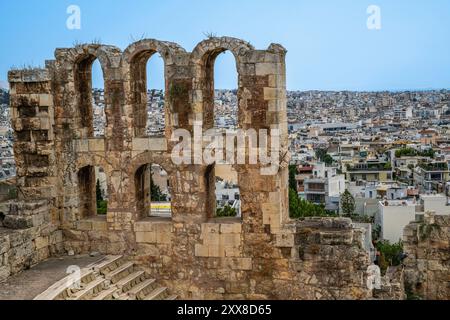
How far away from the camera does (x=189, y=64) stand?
13.7 m

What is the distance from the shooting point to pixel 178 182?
1398 cm

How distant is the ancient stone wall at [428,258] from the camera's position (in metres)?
14.5

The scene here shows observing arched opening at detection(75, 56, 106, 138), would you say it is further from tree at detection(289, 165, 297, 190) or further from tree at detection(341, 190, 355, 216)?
tree at detection(289, 165, 297, 190)

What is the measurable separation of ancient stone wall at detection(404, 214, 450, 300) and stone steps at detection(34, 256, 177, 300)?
5.21m

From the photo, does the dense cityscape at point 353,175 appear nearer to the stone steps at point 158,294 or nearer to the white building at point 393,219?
the white building at point 393,219

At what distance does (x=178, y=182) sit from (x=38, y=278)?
3308 millimetres

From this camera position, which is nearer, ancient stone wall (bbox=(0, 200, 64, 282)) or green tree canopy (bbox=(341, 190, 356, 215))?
ancient stone wall (bbox=(0, 200, 64, 282))

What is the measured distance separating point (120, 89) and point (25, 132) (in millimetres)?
2382

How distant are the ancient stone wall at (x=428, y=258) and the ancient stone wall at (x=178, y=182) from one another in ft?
6.53

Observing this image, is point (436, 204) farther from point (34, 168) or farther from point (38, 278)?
point (38, 278)

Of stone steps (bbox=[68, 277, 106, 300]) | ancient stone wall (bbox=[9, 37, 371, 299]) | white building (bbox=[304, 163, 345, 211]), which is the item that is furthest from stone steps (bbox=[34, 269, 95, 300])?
white building (bbox=[304, 163, 345, 211])

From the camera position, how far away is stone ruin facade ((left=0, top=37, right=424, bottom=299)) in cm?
1340

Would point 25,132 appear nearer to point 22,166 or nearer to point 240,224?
point 22,166

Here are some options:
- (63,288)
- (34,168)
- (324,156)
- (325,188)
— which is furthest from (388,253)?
(324,156)
